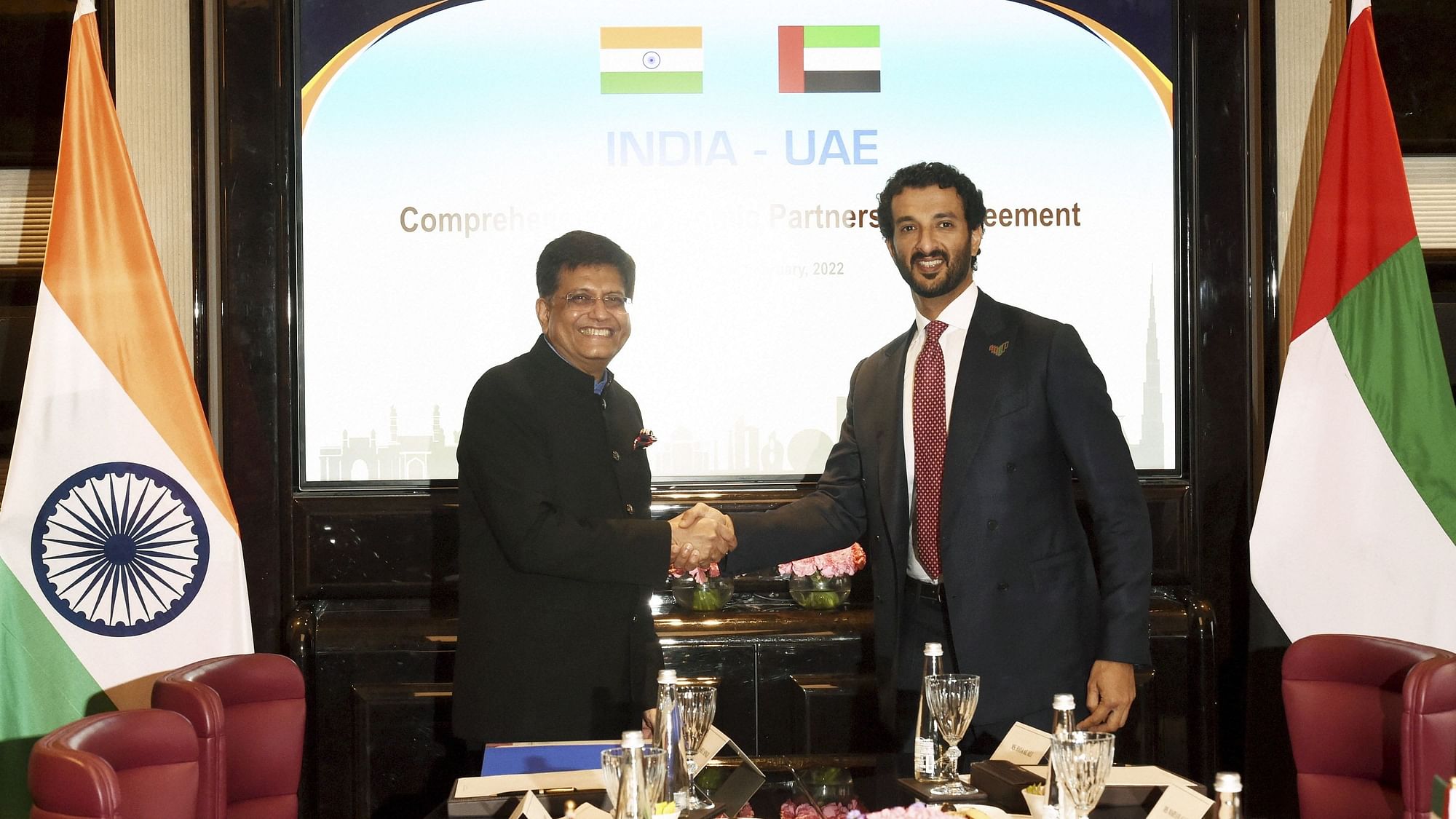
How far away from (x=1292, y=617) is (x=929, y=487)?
1406 millimetres

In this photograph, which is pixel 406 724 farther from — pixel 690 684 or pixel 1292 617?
pixel 1292 617

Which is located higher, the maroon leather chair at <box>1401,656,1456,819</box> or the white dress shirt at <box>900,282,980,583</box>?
the white dress shirt at <box>900,282,980,583</box>

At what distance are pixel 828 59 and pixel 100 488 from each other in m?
2.62

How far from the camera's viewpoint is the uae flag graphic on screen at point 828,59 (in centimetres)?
429

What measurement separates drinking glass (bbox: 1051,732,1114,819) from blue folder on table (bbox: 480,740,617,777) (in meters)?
0.90

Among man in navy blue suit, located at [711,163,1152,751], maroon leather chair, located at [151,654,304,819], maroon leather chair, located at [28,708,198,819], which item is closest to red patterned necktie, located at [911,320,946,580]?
man in navy blue suit, located at [711,163,1152,751]

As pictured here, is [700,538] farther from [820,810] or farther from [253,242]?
[253,242]

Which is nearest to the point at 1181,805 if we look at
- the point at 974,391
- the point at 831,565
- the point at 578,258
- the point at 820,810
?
the point at 820,810

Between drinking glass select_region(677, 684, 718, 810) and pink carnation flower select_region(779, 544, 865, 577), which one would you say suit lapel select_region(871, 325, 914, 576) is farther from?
drinking glass select_region(677, 684, 718, 810)

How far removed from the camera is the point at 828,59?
14.1 ft

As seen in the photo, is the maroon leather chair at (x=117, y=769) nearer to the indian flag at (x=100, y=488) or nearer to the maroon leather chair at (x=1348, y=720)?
the indian flag at (x=100, y=488)

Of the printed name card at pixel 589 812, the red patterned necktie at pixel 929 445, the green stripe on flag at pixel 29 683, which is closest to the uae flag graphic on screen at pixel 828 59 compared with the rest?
the red patterned necktie at pixel 929 445

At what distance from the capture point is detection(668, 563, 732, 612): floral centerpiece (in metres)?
4.10

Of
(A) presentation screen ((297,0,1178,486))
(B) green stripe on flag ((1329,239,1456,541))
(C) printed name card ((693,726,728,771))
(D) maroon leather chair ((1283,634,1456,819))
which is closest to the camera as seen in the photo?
(C) printed name card ((693,726,728,771))
